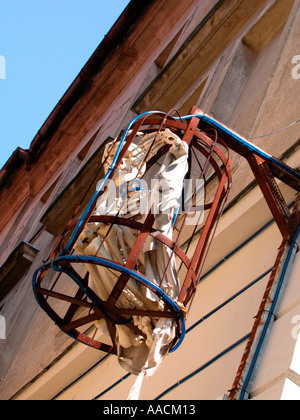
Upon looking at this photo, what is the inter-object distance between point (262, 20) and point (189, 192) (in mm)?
2474

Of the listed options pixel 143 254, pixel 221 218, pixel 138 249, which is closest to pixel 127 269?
pixel 138 249

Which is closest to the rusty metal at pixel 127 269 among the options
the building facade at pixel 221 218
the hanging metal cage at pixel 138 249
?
the hanging metal cage at pixel 138 249

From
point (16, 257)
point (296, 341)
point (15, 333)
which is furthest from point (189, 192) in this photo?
point (16, 257)

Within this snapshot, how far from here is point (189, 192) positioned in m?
5.86

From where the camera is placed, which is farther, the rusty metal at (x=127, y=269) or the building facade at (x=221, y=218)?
the building facade at (x=221, y=218)

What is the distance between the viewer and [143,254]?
430 cm

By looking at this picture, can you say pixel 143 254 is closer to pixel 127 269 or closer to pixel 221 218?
pixel 127 269

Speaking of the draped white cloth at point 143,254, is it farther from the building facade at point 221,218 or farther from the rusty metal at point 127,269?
the building facade at point 221,218

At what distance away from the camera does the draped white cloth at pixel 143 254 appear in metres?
4.13

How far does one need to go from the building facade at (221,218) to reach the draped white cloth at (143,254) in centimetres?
43

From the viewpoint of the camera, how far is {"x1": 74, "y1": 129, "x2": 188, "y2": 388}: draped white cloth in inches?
163

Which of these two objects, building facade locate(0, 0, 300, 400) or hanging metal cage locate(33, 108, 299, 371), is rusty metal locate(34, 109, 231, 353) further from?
building facade locate(0, 0, 300, 400)

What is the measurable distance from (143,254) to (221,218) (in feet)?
4.66

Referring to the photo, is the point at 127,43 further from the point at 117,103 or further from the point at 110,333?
the point at 110,333
